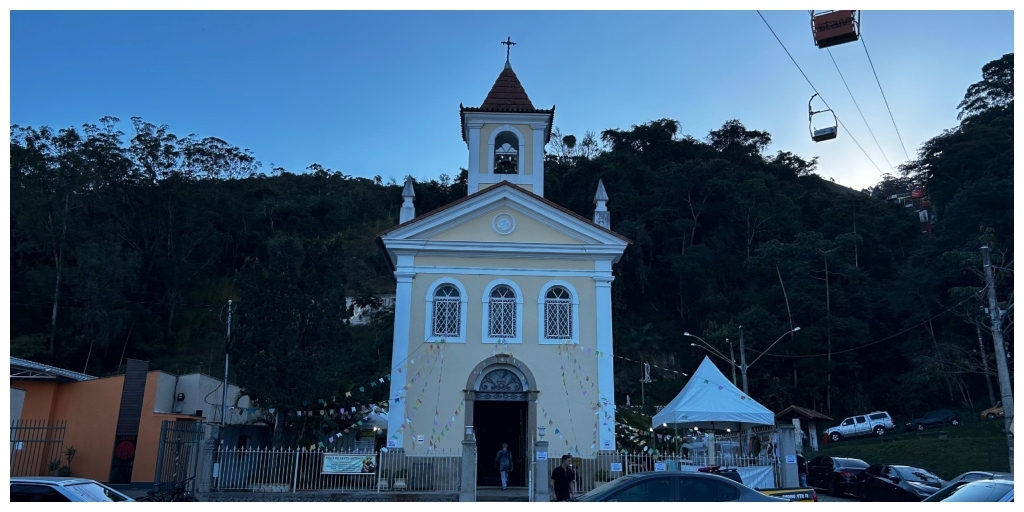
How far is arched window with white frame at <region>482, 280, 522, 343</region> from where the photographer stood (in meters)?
20.4

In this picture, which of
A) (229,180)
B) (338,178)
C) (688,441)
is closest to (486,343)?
(688,441)

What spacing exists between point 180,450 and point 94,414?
916 centimetres

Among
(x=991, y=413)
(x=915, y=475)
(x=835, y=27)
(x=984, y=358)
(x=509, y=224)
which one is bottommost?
(x=915, y=475)

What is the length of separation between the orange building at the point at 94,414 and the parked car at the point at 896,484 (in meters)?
20.4

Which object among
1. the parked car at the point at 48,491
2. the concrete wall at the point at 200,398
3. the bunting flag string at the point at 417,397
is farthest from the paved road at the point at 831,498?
the concrete wall at the point at 200,398

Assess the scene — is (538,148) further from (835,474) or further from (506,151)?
(835,474)

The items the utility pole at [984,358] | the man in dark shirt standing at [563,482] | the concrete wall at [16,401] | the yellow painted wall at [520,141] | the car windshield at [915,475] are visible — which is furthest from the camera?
the utility pole at [984,358]

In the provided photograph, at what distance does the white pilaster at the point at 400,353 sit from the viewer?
1930 cm

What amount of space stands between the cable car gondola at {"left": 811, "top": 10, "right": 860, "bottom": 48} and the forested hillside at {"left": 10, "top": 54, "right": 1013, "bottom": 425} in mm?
27184

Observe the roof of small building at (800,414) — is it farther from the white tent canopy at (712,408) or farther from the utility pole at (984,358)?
the white tent canopy at (712,408)

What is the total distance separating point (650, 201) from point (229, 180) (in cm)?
3354

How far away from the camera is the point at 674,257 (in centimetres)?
5497

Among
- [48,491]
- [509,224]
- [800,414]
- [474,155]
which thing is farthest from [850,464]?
[48,491]

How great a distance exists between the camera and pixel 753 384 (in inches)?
1815
